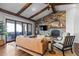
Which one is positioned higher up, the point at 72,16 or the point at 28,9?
the point at 28,9

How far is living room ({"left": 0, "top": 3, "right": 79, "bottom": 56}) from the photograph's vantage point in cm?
250

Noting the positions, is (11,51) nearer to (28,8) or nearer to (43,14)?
(28,8)

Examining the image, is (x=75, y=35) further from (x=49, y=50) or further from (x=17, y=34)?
(x=17, y=34)

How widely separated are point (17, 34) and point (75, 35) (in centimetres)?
165

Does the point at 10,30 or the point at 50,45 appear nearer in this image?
the point at 10,30

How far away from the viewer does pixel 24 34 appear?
267 centimetres

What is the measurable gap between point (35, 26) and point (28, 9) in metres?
0.50

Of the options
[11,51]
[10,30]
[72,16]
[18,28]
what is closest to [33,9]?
[18,28]

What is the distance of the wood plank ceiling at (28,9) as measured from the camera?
97.0 inches

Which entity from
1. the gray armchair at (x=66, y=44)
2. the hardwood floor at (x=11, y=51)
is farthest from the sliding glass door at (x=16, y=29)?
the gray armchair at (x=66, y=44)

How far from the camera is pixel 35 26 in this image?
2732 mm

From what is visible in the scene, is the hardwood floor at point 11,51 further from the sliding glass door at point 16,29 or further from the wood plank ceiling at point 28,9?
the wood plank ceiling at point 28,9

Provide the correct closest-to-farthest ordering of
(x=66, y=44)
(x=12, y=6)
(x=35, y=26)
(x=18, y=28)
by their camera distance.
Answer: (x=12, y=6)
(x=18, y=28)
(x=35, y=26)
(x=66, y=44)

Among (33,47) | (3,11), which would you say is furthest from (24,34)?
(3,11)
